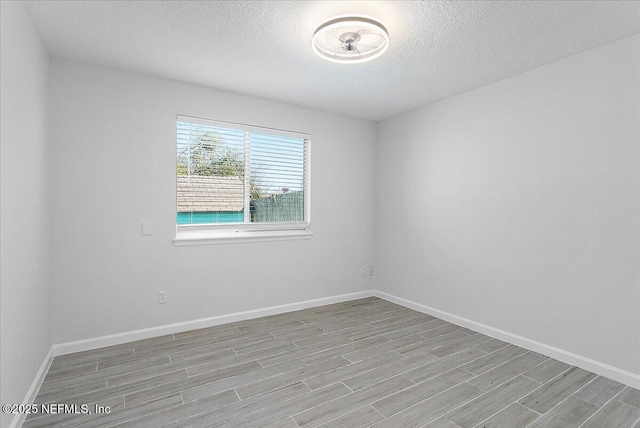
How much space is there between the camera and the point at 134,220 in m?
3.13

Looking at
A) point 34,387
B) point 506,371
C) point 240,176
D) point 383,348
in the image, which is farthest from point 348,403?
point 240,176

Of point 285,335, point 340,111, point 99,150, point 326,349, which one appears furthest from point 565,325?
point 99,150

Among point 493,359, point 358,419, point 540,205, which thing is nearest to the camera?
point 358,419

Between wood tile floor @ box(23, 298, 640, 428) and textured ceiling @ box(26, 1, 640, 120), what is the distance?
8.31ft

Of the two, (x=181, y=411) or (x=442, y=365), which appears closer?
(x=181, y=411)

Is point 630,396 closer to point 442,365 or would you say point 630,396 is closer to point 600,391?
point 600,391

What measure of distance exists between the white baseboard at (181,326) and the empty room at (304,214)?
0.8 inches

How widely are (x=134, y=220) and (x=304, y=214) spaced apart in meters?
1.95

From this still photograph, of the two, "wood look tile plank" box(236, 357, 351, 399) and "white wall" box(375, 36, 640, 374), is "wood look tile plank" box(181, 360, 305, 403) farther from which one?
"white wall" box(375, 36, 640, 374)

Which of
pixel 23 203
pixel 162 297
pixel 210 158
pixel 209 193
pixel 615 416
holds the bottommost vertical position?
pixel 615 416

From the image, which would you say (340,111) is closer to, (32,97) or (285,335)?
(285,335)

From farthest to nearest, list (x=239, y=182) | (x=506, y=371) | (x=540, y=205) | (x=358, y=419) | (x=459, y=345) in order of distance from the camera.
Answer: (x=239, y=182) → (x=459, y=345) → (x=540, y=205) → (x=506, y=371) → (x=358, y=419)

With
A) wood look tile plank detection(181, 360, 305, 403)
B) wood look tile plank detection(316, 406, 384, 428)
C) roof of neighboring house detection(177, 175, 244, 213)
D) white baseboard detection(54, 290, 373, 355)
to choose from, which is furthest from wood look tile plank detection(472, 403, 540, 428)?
roof of neighboring house detection(177, 175, 244, 213)

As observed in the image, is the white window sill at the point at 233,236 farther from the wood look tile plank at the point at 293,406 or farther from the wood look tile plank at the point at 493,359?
the wood look tile plank at the point at 493,359
